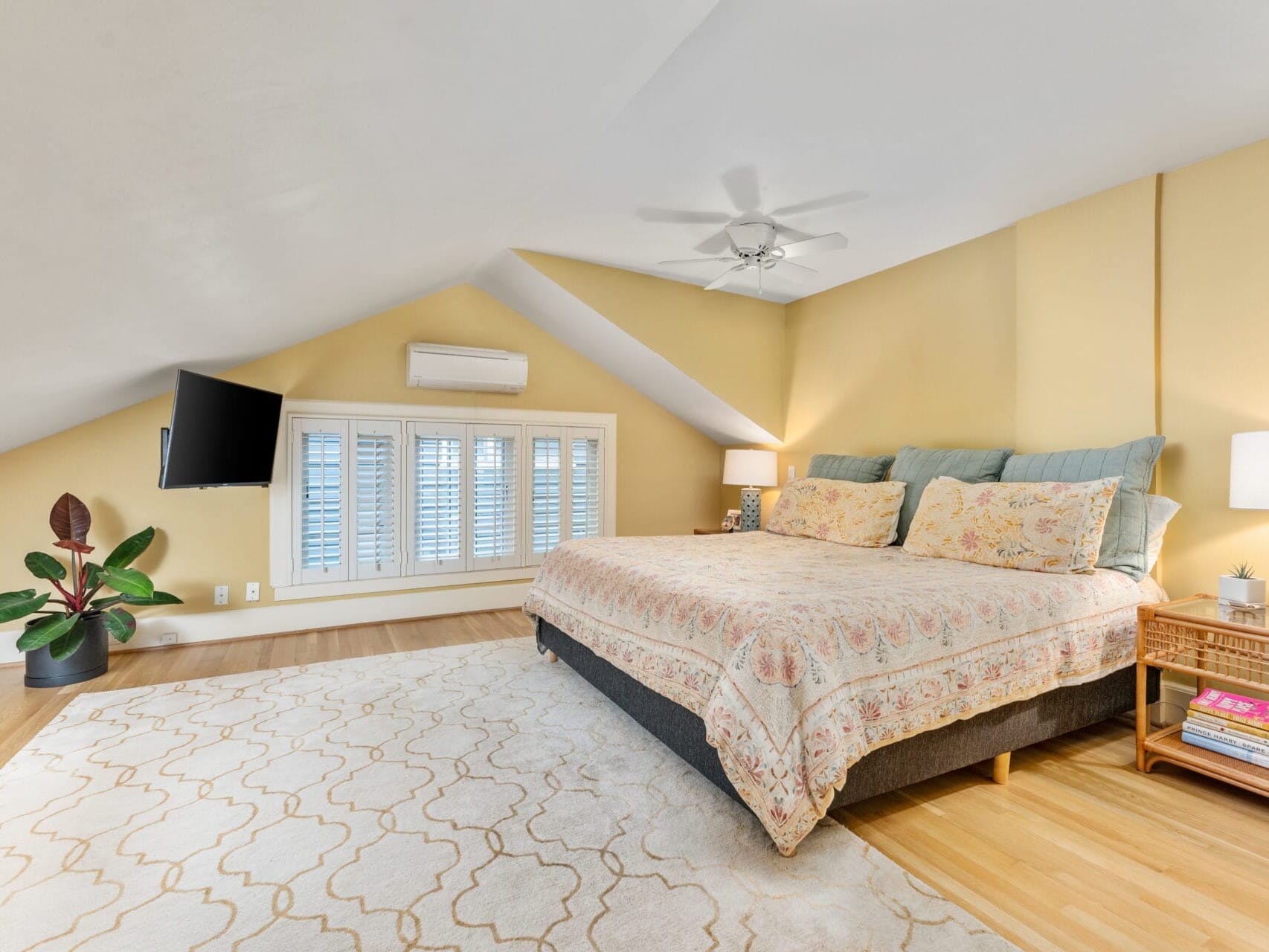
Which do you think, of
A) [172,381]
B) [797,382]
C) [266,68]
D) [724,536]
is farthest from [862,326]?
[172,381]

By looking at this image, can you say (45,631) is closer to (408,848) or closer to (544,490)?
(408,848)

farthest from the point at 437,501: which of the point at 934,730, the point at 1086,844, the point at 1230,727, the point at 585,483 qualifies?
the point at 1230,727

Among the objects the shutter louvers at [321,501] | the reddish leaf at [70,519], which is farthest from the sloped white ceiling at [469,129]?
the shutter louvers at [321,501]

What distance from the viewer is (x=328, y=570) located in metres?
4.32

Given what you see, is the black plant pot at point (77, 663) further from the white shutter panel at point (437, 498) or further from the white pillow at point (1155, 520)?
the white pillow at point (1155, 520)

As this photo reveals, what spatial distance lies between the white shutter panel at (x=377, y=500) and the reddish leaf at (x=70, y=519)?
1429 millimetres

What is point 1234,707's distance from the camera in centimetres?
229

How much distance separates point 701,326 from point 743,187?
1.76 meters

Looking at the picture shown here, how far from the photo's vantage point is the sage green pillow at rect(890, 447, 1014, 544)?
133 inches

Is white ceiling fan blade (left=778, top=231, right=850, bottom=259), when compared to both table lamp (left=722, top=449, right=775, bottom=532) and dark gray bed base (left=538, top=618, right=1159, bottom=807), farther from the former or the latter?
dark gray bed base (left=538, top=618, right=1159, bottom=807)

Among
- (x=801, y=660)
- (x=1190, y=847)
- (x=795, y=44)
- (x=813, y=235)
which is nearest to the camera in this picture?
(x=801, y=660)

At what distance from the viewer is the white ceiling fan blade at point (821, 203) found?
3.11m

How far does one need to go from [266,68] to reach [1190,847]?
10.7 feet

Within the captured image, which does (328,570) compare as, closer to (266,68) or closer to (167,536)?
(167,536)
